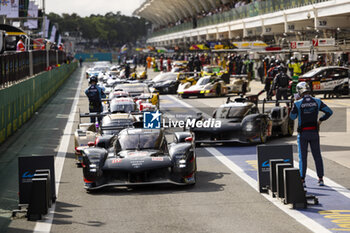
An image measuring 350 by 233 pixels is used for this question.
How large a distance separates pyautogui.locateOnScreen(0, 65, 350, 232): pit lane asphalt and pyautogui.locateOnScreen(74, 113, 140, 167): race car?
835 millimetres

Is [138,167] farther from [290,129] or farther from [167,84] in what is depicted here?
[167,84]

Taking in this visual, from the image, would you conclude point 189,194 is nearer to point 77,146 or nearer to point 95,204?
point 95,204

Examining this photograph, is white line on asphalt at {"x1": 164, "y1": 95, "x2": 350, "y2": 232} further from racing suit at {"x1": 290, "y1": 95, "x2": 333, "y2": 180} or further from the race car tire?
the race car tire

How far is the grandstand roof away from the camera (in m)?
112

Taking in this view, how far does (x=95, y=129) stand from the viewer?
16781mm

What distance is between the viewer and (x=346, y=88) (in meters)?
33.7

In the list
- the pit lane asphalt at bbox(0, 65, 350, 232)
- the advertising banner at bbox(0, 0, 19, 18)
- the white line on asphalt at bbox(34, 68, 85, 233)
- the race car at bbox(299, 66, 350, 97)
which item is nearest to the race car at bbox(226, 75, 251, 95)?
the race car at bbox(299, 66, 350, 97)

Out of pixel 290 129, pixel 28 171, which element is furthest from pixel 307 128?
pixel 290 129

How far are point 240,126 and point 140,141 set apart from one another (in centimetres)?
507

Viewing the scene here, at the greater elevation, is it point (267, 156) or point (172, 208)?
point (267, 156)

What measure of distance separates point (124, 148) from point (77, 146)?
2586mm

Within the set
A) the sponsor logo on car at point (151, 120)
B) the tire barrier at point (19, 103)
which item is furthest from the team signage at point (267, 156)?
the tire barrier at point (19, 103)

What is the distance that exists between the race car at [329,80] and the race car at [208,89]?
5.50 m

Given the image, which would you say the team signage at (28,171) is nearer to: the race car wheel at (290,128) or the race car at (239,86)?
the race car wheel at (290,128)
